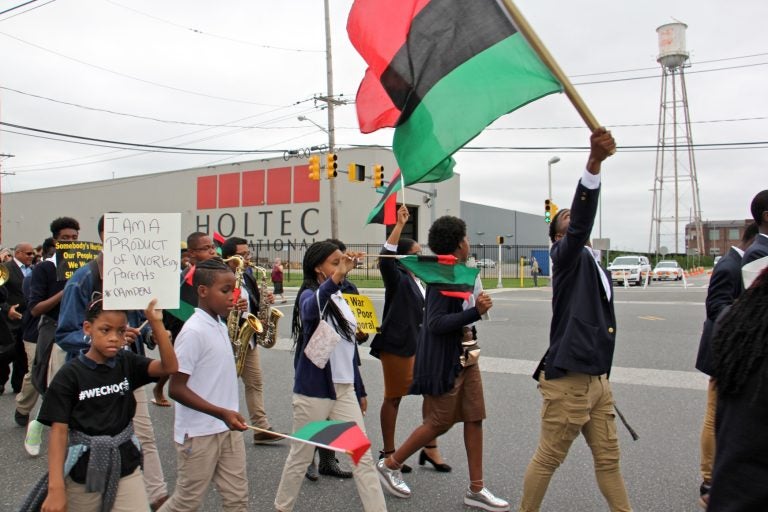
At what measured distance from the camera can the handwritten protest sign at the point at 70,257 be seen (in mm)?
4516

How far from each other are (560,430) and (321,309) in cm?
157

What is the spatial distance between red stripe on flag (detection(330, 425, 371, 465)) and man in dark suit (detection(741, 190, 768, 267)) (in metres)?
2.47

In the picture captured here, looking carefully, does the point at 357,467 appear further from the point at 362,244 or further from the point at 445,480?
→ the point at 362,244

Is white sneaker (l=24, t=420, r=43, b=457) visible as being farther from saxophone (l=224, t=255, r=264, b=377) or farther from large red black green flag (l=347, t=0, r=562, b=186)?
large red black green flag (l=347, t=0, r=562, b=186)

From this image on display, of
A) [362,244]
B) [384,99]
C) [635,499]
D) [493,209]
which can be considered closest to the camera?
[384,99]

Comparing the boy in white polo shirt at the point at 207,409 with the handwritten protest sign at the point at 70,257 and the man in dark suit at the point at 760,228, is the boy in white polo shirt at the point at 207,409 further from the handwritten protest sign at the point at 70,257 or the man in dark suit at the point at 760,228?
the man in dark suit at the point at 760,228

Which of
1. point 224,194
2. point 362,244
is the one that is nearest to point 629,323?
point 362,244

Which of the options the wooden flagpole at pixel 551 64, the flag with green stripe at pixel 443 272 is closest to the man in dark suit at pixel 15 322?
the flag with green stripe at pixel 443 272

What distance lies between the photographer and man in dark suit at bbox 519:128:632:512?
339 cm

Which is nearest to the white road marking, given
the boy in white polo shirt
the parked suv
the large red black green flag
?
the boy in white polo shirt

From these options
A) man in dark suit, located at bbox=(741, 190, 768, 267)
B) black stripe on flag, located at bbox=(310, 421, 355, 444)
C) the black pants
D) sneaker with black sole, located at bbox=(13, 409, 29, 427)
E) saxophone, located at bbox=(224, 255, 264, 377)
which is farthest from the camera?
the black pants

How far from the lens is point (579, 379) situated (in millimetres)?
3426

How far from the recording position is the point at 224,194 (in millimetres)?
48812

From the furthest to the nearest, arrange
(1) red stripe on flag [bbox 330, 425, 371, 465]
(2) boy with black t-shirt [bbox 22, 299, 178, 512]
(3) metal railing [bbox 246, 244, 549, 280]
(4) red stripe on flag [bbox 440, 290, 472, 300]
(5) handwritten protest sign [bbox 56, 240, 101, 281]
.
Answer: (3) metal railing [bbox 246, 244, 549, 280]
(5) handwritten protest sign [bbox 56, 240, 101, 281]
(4) red stripe on flag [bbox 440, 290, 472, 300]
(1) red stripe on flag [bbox 330, 425, 371, 465]
(2) boy with black t-shirt [bbox 22, 299, 178, 512]
